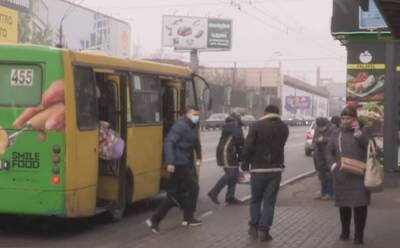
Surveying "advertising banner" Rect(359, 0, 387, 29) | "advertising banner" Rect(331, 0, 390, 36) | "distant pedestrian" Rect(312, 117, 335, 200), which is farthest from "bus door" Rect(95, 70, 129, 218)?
"advertising banner" Rect(359, 0, 387, 29)

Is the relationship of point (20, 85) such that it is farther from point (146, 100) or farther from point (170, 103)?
point (170, 103)

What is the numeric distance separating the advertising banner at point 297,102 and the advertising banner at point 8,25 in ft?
280

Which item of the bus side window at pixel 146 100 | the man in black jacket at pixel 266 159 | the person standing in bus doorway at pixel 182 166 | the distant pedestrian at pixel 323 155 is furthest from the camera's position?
the distant pedestrian at pixel 323 155

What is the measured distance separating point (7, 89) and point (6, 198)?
144 centimetres

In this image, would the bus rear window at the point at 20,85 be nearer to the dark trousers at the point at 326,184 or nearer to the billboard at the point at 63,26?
the dark trousers at the point at 326,184

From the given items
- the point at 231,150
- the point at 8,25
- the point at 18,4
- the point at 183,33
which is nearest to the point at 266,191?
the point at 231,150

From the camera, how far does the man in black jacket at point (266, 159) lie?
977cm

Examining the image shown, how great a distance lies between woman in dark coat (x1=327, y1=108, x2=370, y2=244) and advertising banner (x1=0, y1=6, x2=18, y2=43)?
31518 mm

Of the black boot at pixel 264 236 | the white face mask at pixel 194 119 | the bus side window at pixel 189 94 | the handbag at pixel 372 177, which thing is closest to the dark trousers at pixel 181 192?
the white face mask at pixel 194 119

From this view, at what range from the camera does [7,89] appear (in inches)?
400

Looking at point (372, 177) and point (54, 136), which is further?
point (54, 136)

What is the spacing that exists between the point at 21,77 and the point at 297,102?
11698 centimetres

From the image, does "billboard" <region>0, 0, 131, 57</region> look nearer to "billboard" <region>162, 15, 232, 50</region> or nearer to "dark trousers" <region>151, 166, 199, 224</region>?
"dark trousers" <region>151, 166, 199, 224</region>

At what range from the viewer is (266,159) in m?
9.77
